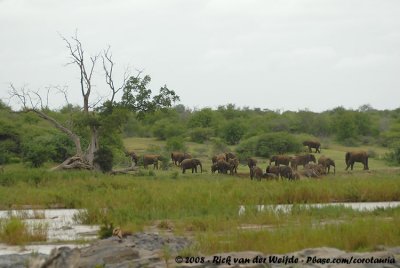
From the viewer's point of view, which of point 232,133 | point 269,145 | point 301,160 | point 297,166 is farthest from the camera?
point 232,133

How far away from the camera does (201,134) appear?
5219 cm

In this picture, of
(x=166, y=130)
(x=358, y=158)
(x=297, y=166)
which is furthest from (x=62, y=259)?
(x=166, y=130)

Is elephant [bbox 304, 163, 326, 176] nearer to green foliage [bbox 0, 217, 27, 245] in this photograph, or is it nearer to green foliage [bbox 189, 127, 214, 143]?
green foliage [bbox 0, 217, 27, 245]

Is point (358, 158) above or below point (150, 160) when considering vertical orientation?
below

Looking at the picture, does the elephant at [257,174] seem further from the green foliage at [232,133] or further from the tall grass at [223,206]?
the green foliage at [232,133]

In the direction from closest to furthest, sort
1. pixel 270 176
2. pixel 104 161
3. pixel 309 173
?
pixel 270 176 < pixel 309 173 < pixel 104 161

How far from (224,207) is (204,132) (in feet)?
114

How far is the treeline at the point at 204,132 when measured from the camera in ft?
118

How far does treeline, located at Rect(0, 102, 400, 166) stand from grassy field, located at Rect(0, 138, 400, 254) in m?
8.52

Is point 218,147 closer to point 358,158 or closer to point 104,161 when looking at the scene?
point 358,158

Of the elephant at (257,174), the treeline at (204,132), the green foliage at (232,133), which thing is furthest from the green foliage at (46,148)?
the green foliage at (232,133)

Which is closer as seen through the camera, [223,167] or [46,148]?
[223,167]

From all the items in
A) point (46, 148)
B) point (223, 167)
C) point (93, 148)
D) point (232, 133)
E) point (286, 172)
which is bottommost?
point (286, 172)

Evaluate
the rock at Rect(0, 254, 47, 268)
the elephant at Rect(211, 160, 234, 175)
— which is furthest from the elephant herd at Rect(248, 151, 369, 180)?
the rock at Rect(0, 254, 47, 268)
